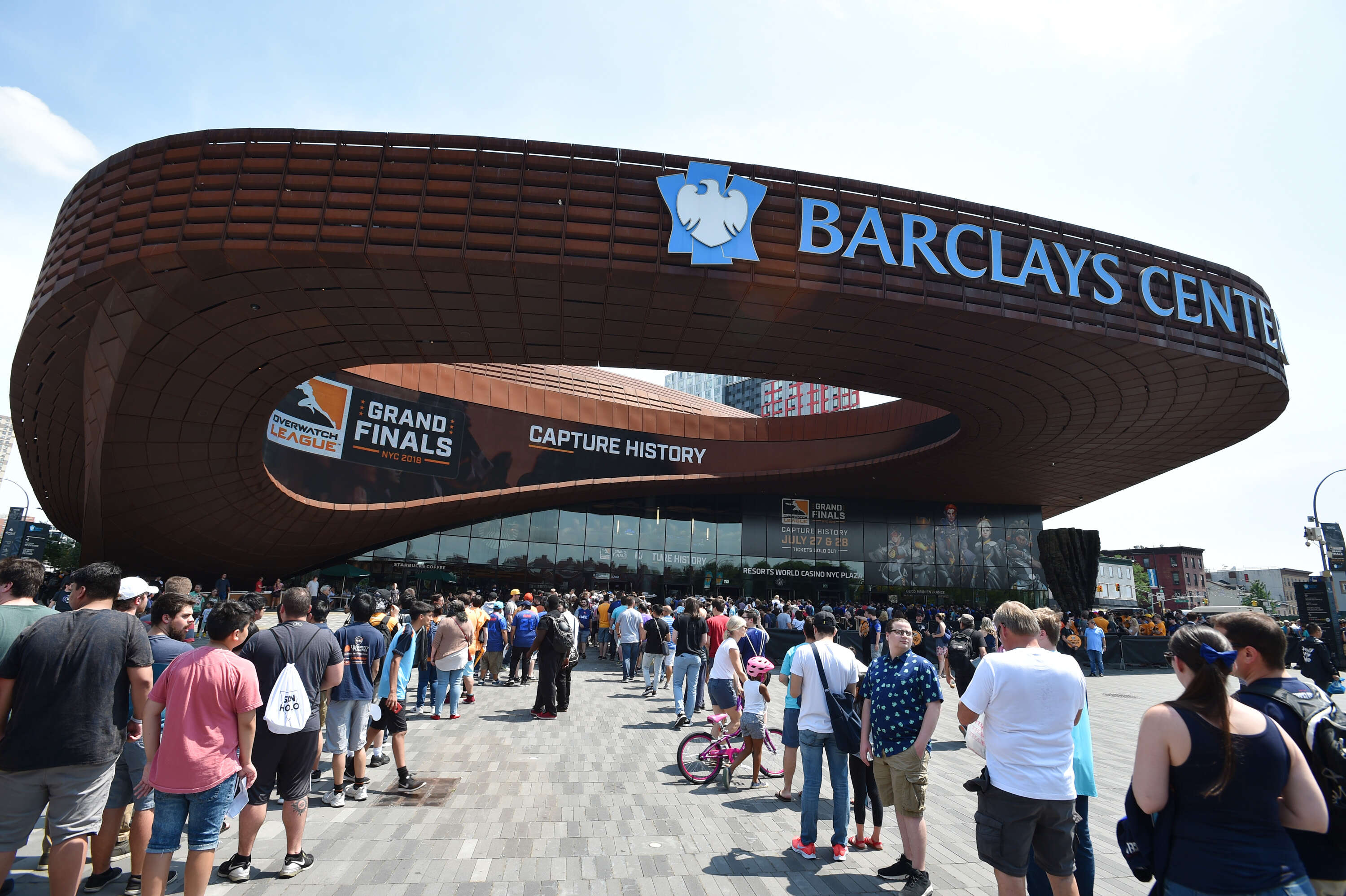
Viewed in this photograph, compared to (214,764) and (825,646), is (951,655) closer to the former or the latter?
(825,646)

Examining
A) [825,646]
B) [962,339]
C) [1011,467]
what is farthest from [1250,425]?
[825,646]

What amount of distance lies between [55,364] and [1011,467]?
28.5 meters

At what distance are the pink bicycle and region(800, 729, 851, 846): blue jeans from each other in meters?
1.21

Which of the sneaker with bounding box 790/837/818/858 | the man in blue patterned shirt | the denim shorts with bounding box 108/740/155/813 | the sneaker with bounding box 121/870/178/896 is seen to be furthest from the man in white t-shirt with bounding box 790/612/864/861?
the denim shorts with bounding box 108/740/155/813

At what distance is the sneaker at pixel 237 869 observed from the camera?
4043 millimetres

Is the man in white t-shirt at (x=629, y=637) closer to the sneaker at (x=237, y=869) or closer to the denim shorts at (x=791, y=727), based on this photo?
the denim shorts at (x=791, y=727)

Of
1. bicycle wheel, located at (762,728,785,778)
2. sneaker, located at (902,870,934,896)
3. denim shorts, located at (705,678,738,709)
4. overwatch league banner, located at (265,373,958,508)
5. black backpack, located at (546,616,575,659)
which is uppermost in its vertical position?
overwatch league banner, located at (265,373,958,508)

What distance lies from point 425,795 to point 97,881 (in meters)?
2.29

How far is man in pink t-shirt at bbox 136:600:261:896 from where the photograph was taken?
3447 millimetres

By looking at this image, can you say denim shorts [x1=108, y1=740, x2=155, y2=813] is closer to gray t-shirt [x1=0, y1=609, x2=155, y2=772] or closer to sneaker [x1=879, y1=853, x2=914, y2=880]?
gray t-shirt [x1=0, y1=609, x2=155, y2=772]

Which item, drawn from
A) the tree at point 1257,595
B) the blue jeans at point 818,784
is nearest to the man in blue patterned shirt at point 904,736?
the blue jeans at point 818,784

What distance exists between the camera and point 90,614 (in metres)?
3.60

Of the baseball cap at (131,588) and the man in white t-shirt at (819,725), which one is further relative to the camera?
the baseball cap at (131,588)

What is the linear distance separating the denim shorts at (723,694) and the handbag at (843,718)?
87.3 inches
